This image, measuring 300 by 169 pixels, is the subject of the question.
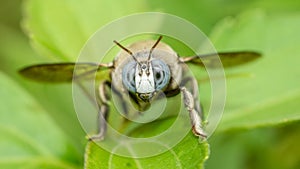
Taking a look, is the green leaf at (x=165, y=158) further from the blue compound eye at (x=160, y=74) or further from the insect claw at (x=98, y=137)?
the blue compound eye at (x=160, y=74)

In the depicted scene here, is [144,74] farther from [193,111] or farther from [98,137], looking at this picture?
[98,137]

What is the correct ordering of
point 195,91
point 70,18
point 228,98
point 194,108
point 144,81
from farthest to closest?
point 70,18 < point 228,98 < point 195,91 < point 194,108 < point 144,81


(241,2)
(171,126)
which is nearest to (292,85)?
(171,126)

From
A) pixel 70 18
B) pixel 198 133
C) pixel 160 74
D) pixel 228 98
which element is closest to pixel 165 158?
pixel 198 133

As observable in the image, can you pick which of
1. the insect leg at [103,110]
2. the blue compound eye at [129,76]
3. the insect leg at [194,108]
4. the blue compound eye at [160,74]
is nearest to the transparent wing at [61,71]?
the insect leg at [103,110]

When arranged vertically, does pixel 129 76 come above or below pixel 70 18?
below

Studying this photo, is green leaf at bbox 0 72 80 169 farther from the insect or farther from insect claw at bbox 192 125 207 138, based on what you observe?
insect claw at bbox 192 125 207 138

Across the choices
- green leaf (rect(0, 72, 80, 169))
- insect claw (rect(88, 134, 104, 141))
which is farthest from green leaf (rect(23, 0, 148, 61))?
insect claw (rect(88, 134, 104, 141))

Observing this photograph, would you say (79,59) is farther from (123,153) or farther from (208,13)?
(208,13)
